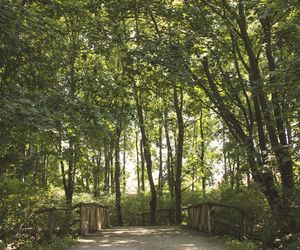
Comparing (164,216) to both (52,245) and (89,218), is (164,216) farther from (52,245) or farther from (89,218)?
(52,245)

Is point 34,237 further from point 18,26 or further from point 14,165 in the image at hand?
point 18,26

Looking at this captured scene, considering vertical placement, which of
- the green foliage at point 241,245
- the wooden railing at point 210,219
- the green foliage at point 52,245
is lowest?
the green foliage at point 241,245

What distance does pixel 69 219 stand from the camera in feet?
41.2

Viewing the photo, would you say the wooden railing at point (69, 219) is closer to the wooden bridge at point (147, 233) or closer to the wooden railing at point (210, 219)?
the wooden bridge at point (147, 233)

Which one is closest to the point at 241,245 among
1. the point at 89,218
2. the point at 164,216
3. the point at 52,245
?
the point at 52,245

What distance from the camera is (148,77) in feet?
45.2

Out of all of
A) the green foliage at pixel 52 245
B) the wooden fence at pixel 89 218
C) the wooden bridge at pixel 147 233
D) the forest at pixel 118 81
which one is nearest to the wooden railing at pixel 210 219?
the wooden bridge at pixel 147 233

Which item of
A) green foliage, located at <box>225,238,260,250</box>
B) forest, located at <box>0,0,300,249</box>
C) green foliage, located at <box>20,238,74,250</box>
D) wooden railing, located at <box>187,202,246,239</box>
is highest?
forest, located at <box>0,0,300,249</box>

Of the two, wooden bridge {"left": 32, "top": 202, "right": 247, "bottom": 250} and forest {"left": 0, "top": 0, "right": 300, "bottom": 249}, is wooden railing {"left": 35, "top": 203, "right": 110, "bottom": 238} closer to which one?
wooden bridge {"left": 32, "top": 202, "right": 247, "bottom": 250}

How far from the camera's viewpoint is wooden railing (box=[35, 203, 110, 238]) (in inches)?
424

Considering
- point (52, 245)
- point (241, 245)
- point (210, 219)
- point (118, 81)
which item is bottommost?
point (241, 245)

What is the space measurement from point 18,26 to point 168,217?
17.6m

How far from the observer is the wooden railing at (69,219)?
35.3 feet

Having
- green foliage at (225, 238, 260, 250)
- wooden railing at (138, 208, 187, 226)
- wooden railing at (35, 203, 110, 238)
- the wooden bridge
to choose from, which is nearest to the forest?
wooden railing at (35, 203, 110, 238)
